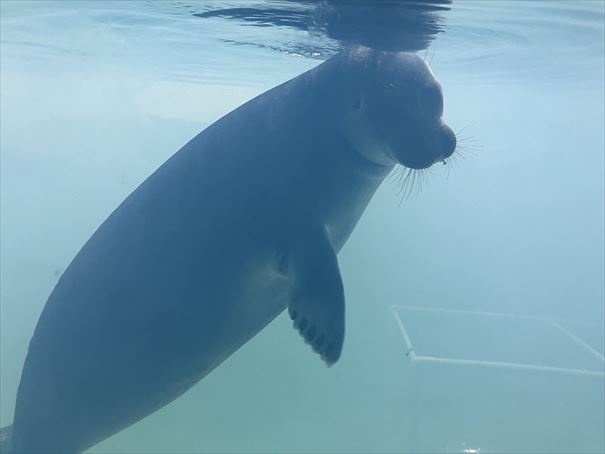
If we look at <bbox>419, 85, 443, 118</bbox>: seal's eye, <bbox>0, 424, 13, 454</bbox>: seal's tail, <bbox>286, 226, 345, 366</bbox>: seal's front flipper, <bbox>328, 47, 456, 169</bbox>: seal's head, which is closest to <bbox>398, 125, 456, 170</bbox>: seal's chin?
<bbox>328, 47, 456, 169</bbox>: seal's head

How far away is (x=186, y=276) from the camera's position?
4.33 metres

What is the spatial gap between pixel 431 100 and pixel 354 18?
115 inches

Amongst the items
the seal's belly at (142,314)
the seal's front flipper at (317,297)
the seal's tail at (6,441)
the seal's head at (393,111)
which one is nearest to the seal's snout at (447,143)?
the seal's head at (393,111)

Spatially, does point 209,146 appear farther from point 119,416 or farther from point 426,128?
point 119,416

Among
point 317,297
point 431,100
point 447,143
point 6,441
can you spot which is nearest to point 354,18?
point 431,100

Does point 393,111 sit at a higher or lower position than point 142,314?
higher

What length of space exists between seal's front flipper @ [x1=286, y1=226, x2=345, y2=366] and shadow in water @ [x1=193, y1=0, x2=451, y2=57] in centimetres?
255

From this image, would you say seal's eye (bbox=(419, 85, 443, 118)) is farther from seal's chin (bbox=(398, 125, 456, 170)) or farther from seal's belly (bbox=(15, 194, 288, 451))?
seal's belly (bbox=(15, 194, 288, 451))

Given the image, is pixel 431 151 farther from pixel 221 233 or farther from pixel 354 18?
pixel 354 18

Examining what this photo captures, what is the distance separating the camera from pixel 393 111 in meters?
4.16

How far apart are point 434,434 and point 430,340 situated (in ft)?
10.9

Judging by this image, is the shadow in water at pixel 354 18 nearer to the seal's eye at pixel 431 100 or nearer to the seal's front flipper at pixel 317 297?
the seal's eye at pixel 431 100

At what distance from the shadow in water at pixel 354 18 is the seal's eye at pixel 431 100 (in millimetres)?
1737

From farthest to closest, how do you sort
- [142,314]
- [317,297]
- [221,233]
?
[142,314], [221,233], [317,297]
